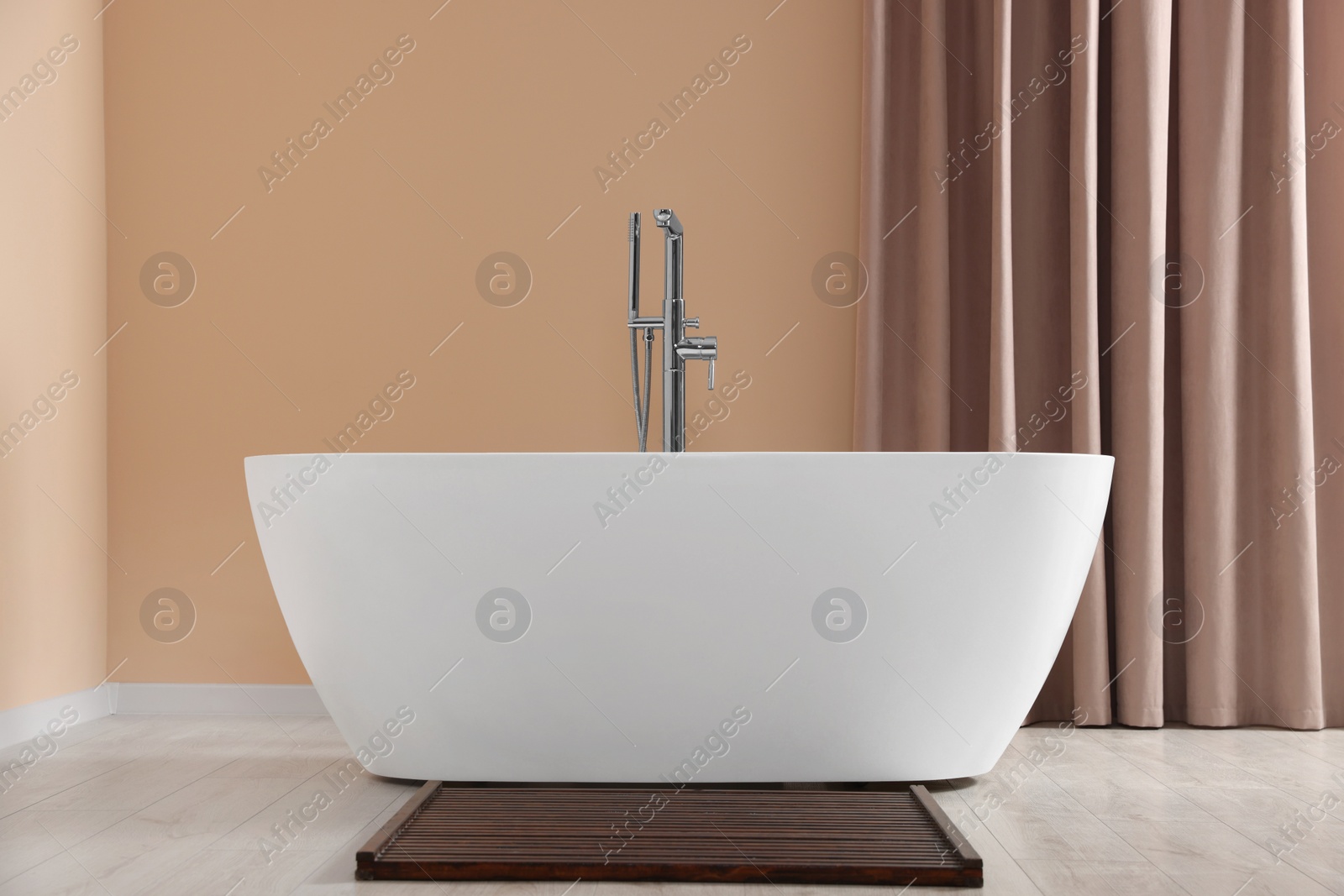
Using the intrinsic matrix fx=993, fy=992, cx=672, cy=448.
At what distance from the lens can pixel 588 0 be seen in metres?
2.39

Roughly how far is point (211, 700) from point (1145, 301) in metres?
2.29

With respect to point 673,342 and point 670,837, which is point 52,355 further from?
point 670,837

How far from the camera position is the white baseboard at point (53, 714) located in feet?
6.56

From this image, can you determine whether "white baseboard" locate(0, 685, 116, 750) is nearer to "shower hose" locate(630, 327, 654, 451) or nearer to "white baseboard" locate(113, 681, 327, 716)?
"white baseboard" locate(113, 681, 327, 716)

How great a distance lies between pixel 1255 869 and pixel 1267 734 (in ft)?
3.05

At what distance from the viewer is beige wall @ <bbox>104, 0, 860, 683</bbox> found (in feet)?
7.74

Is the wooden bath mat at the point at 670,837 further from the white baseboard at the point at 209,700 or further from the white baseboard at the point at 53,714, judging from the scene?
the white baseboard at the point at 53,714

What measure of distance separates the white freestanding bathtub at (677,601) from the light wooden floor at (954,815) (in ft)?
0.64

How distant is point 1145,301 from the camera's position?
2105 mm

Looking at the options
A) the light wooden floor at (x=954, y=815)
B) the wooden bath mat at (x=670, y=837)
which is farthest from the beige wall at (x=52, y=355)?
the wooden bath mat at (x=670, y=837)

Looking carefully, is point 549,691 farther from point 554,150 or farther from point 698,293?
point 554,150

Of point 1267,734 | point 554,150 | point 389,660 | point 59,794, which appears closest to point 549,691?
point 389,660

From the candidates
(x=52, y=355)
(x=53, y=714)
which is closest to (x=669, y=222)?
(x=52, y=355)

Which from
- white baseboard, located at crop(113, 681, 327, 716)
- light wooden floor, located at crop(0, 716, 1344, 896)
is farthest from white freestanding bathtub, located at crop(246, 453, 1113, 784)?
white baseboard, located at crop(113, 681, 327, 716)
